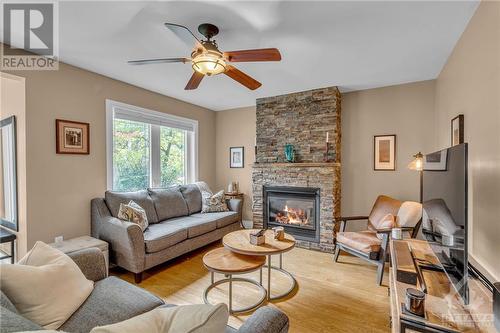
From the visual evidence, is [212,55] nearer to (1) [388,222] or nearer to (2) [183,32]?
(2) [183,32]

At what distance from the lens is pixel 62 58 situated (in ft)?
9.22

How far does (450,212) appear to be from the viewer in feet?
4.78

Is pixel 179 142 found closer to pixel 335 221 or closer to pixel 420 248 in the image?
pixel 335 221

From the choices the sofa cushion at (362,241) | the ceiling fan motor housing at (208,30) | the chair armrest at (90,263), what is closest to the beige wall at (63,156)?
the chair armrest at (90,263)

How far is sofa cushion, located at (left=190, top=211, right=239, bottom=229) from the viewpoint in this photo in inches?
152

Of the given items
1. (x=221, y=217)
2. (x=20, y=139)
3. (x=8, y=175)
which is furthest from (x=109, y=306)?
(x=8, y=175)

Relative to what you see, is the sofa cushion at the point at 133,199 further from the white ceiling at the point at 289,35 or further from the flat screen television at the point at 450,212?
the flat screen television at the point at 450,212

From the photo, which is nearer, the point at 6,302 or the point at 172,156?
the point at 6,302

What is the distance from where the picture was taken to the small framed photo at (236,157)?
202 inches

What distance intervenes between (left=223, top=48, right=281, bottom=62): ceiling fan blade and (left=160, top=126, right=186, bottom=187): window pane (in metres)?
2.75

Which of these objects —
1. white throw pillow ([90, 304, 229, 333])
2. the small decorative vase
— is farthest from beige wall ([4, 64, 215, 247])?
white throw pillow ([90, 304, 229, 333])

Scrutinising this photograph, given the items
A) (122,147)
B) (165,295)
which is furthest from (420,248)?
(122,147)

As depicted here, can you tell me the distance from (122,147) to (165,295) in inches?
91.0

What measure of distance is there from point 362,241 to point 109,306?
2.66 metres
